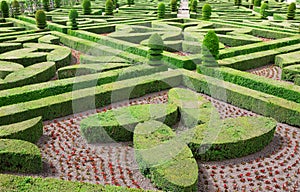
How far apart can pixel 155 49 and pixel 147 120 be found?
212 inches

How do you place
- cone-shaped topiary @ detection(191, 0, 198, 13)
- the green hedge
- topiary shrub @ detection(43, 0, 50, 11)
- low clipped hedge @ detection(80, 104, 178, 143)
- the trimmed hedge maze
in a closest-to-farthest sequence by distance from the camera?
the trimmed hedge maze, low clipped hedge @ detection(80, 104, 178, 143), the green hedge, cone-shaped topiary @ detection(191, 0, 198, 13), topiary shrub @ detection(43, 0, 50, 11)

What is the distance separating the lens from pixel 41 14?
73.3ft

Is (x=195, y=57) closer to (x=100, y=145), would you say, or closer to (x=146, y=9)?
(x=100, y=145)

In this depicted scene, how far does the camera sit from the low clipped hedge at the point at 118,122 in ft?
29.8

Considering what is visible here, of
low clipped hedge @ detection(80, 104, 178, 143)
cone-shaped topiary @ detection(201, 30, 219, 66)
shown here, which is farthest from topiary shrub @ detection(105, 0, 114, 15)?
low clipped hedge @ detection(80, 104, 178, 143)

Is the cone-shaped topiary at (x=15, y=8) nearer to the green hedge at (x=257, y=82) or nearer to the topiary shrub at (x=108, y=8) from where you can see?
the topiary shrub at (x=108, y=8)

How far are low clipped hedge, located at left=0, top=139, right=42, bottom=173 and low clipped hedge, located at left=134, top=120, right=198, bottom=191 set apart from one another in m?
2.37

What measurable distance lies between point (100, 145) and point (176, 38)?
1249cm

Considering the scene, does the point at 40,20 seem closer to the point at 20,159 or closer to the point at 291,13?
the point at 20,159

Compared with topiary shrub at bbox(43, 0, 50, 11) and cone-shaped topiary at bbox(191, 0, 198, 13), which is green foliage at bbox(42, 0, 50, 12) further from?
cone-shaped topiary at bbox(191, 0, 198, 13)

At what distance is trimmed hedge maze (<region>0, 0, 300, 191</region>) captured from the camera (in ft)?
25.1

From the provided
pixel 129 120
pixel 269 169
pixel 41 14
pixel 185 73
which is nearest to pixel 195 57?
pixel 185 73

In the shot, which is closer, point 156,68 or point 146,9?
point 156,68

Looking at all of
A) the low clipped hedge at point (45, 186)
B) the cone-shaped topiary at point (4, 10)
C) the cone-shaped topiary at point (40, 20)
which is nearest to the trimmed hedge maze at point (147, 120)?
the low clipped hedge at point (45, 186)
